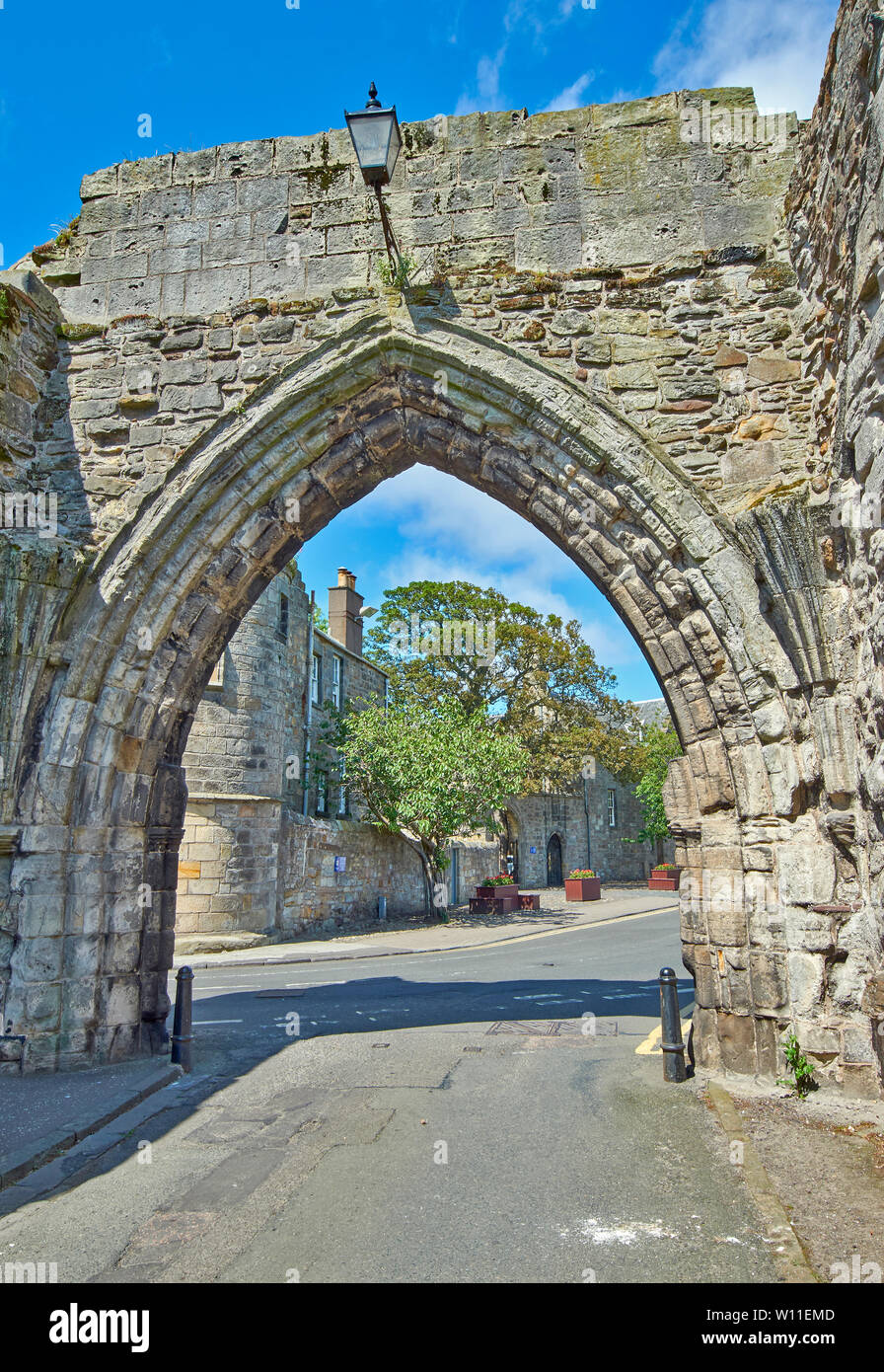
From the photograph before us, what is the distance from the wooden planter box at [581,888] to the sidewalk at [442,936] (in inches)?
10.2

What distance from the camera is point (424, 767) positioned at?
18.5 m

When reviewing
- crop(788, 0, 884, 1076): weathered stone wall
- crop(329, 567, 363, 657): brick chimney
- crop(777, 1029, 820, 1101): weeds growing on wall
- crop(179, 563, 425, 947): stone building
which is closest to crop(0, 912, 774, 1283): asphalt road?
crop(777, 1029, 820, 1101): weeds growing on wall

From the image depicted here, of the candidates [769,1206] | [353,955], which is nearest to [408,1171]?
[769,1206]

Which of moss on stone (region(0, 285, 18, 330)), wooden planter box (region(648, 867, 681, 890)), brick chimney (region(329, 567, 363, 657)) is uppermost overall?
brick chimney (region(329, 567, 363, 657))

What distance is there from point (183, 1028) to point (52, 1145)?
1.69m

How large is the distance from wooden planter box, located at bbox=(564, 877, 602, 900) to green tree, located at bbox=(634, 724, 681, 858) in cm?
700

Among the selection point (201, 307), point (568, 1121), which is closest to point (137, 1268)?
point (568, 1121)

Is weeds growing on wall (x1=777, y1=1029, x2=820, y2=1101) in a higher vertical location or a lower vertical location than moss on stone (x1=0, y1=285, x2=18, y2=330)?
lower

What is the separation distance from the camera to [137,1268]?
9.91 feet

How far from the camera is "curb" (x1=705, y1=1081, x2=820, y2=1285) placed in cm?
284

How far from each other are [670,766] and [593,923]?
1379 centimetres

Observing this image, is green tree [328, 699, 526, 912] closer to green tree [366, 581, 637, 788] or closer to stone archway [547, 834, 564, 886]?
green tree [366, 581, 637, 788]

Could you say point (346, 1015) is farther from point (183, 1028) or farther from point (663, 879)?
point (663, 879)
